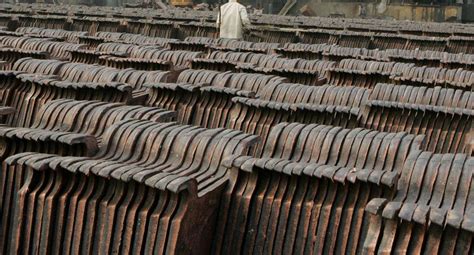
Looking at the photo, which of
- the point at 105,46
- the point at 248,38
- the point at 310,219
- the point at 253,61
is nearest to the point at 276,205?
the point at 310,219

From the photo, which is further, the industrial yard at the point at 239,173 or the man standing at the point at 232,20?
the man standing at the point at 232,20

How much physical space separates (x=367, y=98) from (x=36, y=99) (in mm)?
3709

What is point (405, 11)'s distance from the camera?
119ft

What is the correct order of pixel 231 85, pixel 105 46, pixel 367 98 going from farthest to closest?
pixel 105 46 < pixel 231 85 < pixel 367 98

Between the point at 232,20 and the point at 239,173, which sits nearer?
the point at 239,173

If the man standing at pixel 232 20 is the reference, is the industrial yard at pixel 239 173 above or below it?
below

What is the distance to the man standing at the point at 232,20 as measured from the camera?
47.0ft

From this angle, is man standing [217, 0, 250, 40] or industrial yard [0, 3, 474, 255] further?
man standing [217, 0, 250, 40]

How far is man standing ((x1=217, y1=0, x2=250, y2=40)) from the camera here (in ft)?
47.0

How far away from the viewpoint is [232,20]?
47.3 feet

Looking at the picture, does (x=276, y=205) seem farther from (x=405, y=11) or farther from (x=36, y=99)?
(x=405, y=11)

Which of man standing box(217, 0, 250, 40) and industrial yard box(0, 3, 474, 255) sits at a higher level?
man standing box(217, 0, 250, 40)

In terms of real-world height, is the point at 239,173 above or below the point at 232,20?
below

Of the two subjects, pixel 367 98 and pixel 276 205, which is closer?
pixel 276 205
